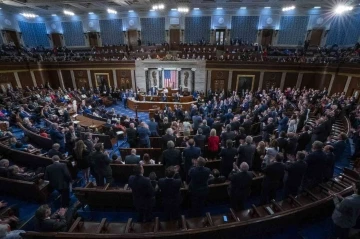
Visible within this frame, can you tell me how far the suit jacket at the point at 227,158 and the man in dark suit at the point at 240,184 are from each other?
92 centimetres

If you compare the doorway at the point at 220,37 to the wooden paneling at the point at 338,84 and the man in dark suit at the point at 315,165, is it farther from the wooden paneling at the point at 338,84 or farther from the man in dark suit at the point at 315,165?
the man in dark suit at the point at 315,165

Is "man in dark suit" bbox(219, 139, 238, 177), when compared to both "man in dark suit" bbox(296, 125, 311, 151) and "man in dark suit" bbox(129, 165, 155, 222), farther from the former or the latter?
"man in dark suit" bbox(296, 125, 311, 151)

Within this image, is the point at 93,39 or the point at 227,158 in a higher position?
the point at 93,39

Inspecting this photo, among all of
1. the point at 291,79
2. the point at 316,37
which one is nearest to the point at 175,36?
the point at 291,79

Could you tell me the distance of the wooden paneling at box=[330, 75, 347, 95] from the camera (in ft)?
45.0

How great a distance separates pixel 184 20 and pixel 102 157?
21.0 m

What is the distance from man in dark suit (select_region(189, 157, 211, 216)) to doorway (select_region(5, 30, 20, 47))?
86.6 ft

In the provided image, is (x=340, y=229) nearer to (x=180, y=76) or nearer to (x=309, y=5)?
(x=180, y=76)

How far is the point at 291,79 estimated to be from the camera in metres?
17.3

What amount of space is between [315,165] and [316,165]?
0.06 feet

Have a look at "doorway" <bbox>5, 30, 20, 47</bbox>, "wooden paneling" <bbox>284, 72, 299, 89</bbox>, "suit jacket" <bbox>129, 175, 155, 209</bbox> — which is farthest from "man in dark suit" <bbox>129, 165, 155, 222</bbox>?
"doorway" <bbox>5, 30, 20, 47</bbox>

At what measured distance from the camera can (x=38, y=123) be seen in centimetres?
1167

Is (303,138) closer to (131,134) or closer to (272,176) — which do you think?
(272,176)

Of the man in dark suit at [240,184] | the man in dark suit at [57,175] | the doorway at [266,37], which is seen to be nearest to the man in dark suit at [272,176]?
the man in dark suit at [240,184]
